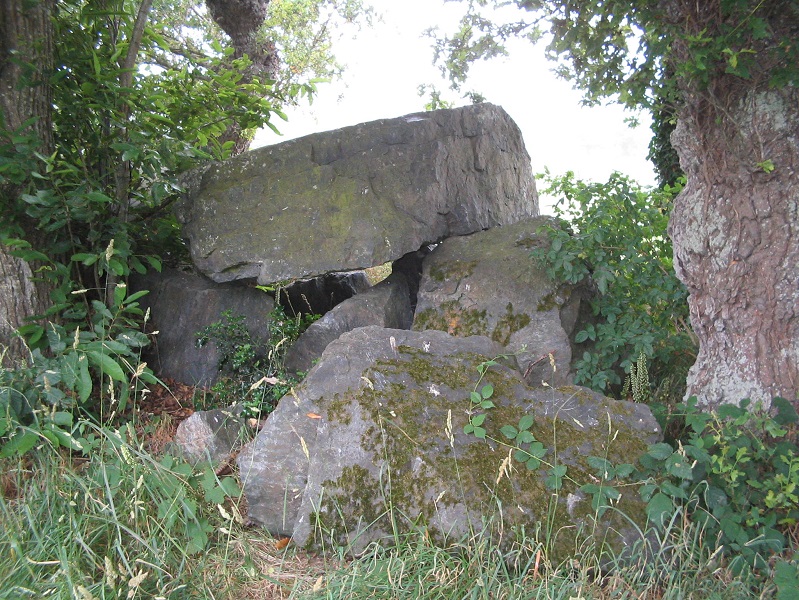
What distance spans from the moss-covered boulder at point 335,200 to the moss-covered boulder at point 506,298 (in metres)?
0.26

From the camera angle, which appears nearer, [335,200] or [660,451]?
[660,451]

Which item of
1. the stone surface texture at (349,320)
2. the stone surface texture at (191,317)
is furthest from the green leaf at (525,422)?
the stone surface texture at (191,317)

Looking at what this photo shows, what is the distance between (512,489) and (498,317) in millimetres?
1549

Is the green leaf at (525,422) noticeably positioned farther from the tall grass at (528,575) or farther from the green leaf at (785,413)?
the green leaf at (785,413)

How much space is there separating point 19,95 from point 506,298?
10.2 ft

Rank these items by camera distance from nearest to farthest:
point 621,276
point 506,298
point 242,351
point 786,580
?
point 786,580
point 621,276
point 506,298
point 242,351

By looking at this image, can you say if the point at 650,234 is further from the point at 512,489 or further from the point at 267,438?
the point at 267,438

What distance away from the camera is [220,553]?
8.60 feet

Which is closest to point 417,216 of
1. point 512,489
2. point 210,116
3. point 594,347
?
point 594,347

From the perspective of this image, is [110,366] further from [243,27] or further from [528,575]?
[243,27]

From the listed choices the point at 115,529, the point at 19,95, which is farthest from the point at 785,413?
→ the point at 19,95

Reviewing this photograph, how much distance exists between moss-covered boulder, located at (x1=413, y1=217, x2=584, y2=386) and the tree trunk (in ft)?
2.54

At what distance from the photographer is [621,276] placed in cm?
392

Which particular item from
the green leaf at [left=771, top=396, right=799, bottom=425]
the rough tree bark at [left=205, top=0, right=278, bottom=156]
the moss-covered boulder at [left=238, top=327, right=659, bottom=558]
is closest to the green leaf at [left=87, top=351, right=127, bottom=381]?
the moss-covered boulder at [left=238, top=327, right=659, bottom=558]
